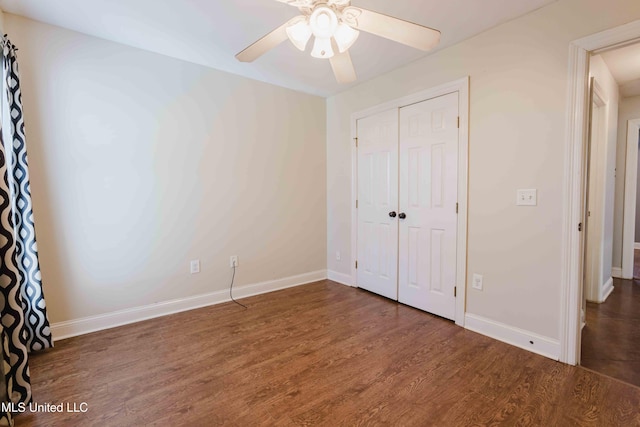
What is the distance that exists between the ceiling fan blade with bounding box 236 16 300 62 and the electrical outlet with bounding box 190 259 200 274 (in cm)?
204

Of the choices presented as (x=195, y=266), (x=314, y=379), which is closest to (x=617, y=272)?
(x=314, y=379)

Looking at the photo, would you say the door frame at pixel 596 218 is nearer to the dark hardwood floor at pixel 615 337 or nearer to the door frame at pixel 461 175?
the dark hardwood floor at pixel 615 337

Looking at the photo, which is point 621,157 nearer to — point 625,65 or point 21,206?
point 625,65

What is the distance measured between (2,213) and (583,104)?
3460mm

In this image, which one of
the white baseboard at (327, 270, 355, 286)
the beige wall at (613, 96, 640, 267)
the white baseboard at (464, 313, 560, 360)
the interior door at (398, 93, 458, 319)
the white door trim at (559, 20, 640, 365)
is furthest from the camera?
the beige wall at (613, 96, 640, 267)

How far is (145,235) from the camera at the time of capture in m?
2.65

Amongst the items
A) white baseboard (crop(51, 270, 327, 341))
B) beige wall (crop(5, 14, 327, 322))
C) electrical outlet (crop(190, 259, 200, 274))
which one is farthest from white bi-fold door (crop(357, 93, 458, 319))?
electrical outlet (crop(190, 259, 200, 274))

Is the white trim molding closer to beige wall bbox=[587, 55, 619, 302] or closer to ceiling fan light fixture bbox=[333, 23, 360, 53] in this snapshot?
beige wall bbox=[587, 55, 619, 302]

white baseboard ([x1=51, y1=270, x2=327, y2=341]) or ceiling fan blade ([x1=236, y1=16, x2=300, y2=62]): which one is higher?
ceiling fan blade ([x1=236, y1=16, x2=300, y2=62])

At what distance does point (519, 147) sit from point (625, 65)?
1.78 meters

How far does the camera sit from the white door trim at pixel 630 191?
12.1 feet

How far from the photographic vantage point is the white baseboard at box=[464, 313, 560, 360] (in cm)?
202

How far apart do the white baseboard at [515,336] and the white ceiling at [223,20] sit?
7.57 ft

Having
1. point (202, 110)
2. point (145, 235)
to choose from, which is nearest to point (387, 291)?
point (145, 235)
